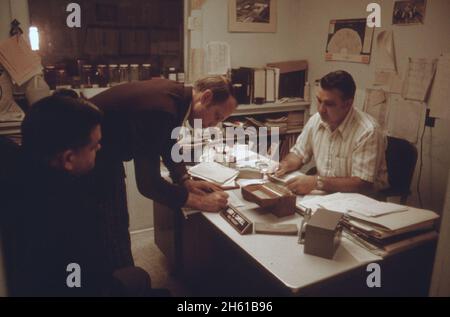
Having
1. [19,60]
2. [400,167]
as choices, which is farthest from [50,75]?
[400,167]

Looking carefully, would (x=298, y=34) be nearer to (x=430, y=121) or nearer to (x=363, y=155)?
(x=430, y=121)

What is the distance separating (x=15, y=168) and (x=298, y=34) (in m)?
3.50

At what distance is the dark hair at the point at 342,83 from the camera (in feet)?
6.93

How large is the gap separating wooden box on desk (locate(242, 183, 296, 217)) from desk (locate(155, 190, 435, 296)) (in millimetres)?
37

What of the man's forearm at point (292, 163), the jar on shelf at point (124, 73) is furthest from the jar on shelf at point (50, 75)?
the man's forearm at point (292, 163)

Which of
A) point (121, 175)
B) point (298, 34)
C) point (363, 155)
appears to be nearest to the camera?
point (121, 175)

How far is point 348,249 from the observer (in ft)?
4.84

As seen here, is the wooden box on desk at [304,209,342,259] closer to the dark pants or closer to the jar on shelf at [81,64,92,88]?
the dark pants

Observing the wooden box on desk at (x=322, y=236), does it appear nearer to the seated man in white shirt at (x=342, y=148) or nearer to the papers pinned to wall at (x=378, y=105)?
the seated man in white shirt at (x=342, y=148)

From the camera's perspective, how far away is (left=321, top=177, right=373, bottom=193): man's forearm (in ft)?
6.61

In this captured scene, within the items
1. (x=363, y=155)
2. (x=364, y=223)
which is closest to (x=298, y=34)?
(x=363, y=155)

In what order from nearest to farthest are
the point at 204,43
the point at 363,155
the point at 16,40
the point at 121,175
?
1. the point at 121,175
2. the point at 363,155
3. the point at 16,40
4. the point at 204,43

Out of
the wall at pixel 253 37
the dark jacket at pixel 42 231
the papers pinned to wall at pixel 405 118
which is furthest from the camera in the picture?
the wall at pixel 253 37

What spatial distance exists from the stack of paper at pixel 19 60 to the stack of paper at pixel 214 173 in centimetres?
152
